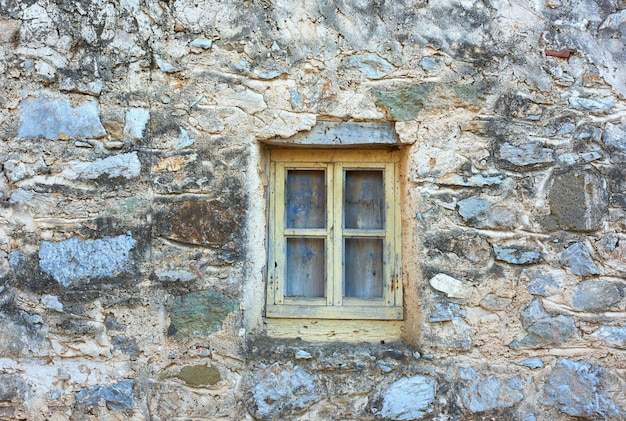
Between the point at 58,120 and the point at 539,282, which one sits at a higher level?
the point at 58,120

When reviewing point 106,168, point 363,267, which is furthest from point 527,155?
point 106,168

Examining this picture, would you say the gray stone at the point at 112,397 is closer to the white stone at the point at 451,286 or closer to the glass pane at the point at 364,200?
the glass pane at the point at 364,200

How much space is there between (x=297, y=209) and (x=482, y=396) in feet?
3.93

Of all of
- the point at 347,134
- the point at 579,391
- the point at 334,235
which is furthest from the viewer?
the point at 334,235

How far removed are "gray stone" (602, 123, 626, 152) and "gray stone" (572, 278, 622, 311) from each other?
615 millimetres

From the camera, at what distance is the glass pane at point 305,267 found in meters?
2.70

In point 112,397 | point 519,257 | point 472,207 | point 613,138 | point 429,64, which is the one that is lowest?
point 112,397

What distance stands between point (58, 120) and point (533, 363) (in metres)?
2.38

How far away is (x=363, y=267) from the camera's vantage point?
8.87ft

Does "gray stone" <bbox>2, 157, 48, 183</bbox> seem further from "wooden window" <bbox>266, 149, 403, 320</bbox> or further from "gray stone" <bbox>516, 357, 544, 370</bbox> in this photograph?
"gray stone" <bbox>516, 357, 544, 370</bbox>

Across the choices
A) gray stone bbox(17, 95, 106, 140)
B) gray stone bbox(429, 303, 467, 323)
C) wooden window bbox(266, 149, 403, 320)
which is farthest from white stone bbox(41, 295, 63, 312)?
gray stone bbox(429, 303, 467, 323)

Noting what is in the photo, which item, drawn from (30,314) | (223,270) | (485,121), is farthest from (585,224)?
(30,314)

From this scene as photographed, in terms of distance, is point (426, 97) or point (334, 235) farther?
point (334, 235)

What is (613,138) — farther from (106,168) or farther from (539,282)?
(106,168)
